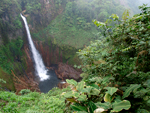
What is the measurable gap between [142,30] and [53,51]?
1533cm

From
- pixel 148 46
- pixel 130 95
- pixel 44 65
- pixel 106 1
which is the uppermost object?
pixel 106 1

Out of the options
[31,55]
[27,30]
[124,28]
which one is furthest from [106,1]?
[124,28]

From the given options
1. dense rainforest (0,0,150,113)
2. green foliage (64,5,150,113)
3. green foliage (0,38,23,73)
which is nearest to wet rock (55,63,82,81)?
dense rainforest (0,0,150,113)

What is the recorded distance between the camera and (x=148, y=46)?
5.11 ft

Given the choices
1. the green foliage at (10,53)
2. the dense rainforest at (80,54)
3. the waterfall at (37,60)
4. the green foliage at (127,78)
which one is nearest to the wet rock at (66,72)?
the dense rainforest at (80,54)

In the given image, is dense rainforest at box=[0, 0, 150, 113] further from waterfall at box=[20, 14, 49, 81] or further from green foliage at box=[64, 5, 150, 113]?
waterfall at box=[20, 14, 49, 81]

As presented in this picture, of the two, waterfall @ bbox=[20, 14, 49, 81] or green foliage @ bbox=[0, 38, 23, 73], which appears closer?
green foliage @ bbox=[0, 38, 23, 73]

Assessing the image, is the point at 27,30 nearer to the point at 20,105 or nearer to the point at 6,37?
the point at 6,37

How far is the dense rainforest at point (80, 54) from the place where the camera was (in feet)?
5.28

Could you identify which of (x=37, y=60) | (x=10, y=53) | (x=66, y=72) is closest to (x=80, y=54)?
(x=66, y=72)

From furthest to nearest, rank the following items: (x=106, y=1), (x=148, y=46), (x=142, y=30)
Result: (x=106, y=1) → (x=142, y=30) → (x=148, y=46)

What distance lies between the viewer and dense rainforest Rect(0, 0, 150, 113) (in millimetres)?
1608

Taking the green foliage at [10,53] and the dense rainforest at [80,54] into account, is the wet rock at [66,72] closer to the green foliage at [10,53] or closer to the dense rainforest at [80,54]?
the dense rainforest at [80,54]

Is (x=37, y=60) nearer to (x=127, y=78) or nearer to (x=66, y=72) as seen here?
(x=66, y=72)
